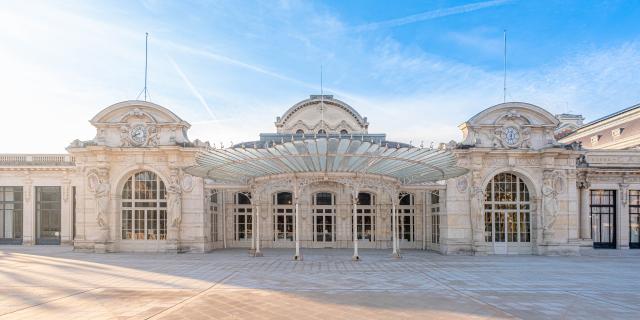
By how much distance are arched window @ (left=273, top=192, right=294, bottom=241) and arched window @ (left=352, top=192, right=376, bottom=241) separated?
4842 mm

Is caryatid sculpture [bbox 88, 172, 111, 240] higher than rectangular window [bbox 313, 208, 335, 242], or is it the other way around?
caryatid sculpture [bbox 88, 172, 111, 240]

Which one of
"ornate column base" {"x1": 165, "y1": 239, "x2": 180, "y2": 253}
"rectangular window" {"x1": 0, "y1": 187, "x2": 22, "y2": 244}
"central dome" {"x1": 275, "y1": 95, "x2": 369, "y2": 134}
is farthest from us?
"central dome" {"x1": 275, "y1": 95, "x2": 369, "y2": 134}

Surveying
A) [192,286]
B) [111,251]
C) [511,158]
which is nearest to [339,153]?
[192,286]

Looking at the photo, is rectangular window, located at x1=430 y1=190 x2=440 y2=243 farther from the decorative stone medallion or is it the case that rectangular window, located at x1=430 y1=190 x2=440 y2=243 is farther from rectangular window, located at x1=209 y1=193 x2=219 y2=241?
rectangular window, located at x1=209 y1=193 x2=219 y2=241

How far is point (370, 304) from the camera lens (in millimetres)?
13414

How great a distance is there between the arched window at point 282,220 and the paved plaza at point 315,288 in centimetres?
807

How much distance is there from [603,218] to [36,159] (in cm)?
4132

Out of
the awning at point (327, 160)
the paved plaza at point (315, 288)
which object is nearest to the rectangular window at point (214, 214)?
the awning at point (327, 160)

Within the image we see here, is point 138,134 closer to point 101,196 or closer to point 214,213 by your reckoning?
point 101,196

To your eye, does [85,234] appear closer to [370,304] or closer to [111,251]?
[111,251]

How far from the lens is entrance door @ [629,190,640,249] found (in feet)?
106

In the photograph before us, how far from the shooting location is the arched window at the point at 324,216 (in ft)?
110

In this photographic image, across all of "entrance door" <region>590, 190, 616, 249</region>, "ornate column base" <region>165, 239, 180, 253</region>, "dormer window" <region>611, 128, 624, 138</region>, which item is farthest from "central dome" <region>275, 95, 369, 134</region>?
"dormer window" <region>611, 128, 624, 138</region>

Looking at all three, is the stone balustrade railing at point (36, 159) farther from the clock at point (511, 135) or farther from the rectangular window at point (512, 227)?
the rectangular window at point (512, 227)
